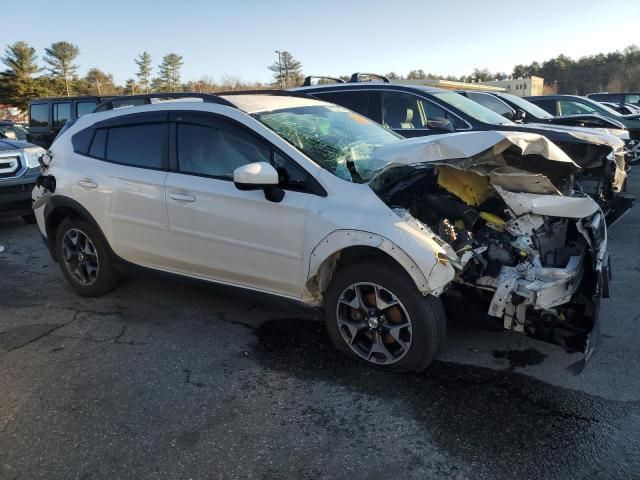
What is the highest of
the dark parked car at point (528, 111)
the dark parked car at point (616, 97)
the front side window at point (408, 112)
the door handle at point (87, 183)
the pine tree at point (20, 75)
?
the pine tree at point (20, 75)

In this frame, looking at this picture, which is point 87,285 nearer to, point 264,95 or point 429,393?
point 264,95

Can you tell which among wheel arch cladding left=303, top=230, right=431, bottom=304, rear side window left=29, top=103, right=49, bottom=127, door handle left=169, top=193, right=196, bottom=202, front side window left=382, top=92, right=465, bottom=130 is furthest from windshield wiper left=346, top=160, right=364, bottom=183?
rear side window left=29, top=103, right=49, bottom=127

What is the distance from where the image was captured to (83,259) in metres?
4.83

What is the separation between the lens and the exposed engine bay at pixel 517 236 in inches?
122

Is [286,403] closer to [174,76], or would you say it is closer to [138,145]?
[138,145]

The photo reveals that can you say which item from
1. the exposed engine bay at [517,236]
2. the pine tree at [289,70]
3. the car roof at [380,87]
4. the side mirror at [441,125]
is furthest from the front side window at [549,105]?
the pine tree at [289,70]

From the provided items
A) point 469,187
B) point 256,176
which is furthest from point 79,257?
point 469,187

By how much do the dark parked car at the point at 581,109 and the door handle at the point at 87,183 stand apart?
11662 millimetres

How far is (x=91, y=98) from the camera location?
550 inches

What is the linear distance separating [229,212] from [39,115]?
13.9m

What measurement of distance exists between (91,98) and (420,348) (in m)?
13.5

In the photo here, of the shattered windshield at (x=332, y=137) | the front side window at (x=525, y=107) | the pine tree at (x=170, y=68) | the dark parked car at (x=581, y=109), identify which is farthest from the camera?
the pine tree at (x=170, y=68)

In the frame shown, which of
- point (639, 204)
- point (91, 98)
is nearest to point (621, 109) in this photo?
point (639, 204)

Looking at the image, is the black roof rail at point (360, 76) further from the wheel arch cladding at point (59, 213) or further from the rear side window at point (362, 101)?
the wheel arch cladding at point (59, 213)
